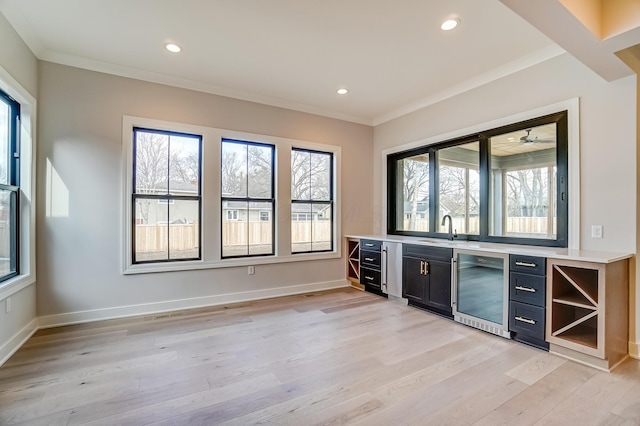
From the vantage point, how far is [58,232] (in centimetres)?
335

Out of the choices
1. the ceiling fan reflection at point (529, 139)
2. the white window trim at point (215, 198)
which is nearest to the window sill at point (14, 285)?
the white window trim at point (215, 198)

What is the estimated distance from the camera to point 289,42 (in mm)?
3072

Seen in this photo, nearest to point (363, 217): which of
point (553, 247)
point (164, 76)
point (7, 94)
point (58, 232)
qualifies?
point (553, 247)

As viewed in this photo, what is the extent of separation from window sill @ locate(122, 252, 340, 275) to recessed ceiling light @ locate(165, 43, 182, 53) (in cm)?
246

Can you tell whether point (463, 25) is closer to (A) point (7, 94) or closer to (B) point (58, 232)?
(A) point (7, 94)

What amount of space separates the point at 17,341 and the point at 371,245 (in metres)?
4.13

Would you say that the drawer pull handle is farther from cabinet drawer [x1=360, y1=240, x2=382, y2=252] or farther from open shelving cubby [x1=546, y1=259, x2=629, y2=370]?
cabinet drawer [x1=360, y1=240, x2=382, y2=252]

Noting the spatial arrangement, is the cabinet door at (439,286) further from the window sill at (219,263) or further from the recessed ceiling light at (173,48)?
the recessed ceiling light at (173,48)

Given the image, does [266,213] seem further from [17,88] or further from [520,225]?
[520,225]

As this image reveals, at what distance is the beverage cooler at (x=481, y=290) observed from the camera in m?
3.08

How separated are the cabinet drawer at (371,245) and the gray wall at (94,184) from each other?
6.76 ft

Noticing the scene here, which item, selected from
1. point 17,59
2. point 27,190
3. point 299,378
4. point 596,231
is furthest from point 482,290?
point 17,59

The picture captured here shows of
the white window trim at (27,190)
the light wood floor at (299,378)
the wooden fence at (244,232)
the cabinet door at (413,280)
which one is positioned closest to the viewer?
the light wood floor at (299,378)

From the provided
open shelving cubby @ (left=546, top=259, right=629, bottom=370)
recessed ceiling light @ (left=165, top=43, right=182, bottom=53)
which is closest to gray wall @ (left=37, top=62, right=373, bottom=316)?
recessed ceiling light @ (left=165, top=43, right=182, bottom=53)
